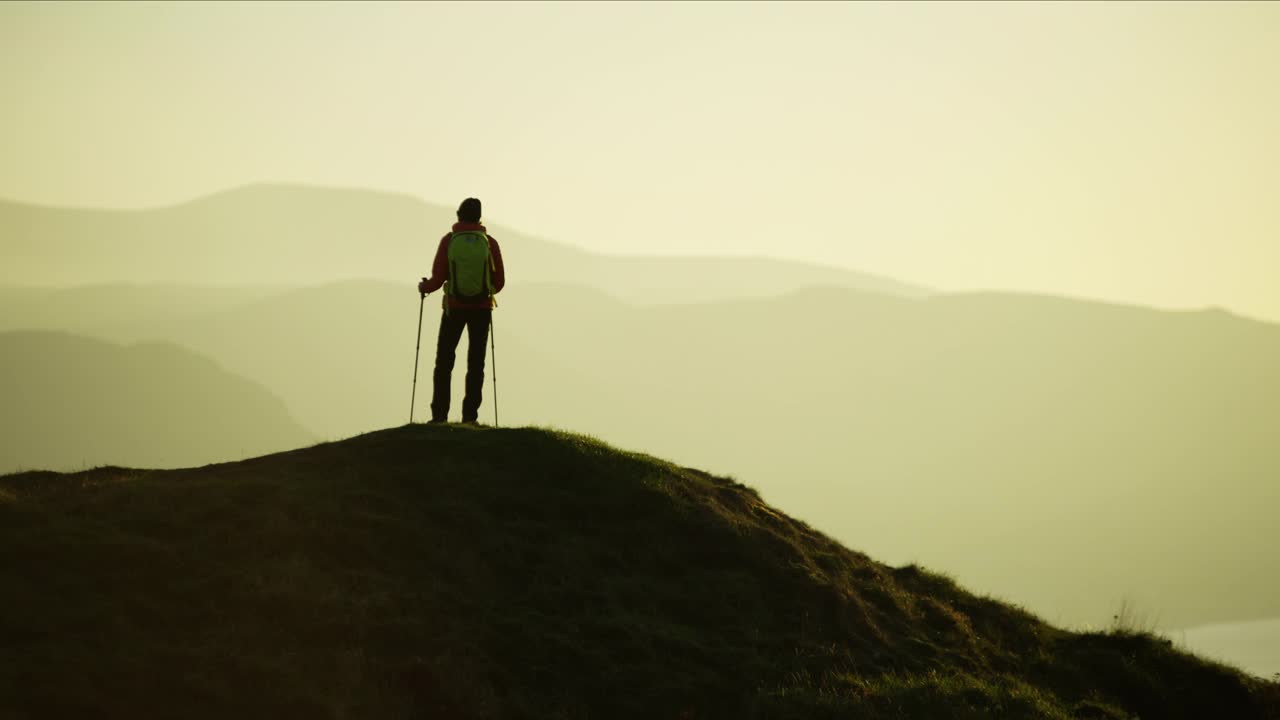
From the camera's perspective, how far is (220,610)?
11016 mm

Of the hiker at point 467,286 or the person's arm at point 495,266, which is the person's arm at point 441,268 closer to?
the hiker at point 467,286

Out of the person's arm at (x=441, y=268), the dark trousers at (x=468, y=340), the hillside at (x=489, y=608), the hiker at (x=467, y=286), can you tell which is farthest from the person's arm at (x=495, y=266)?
the hillside at (x=489, y=608)

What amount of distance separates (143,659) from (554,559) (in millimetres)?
5664

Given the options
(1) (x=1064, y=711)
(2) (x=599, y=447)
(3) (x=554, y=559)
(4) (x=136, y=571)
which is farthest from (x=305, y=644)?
(1) (x=1064, y=711)

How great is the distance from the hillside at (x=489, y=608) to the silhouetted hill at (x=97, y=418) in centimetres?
16530

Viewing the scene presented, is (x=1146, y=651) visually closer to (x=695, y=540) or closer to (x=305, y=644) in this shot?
(x=695, y=540)

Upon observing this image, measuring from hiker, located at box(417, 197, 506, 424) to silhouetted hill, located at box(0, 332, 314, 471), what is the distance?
162379 millimetres

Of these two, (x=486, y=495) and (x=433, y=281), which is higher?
(x=433, y=281)

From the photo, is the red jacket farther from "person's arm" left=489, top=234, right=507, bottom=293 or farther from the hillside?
the hillside

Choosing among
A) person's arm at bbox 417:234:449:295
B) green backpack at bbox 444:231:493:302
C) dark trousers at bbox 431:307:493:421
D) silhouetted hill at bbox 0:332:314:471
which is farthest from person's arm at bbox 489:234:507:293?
silhouetted hill at bbox 0:332:314:471

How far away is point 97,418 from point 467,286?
18680 cm

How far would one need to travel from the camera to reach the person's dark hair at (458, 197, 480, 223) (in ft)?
60.4

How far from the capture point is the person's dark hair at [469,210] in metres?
18.4

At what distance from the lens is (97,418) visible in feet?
592
